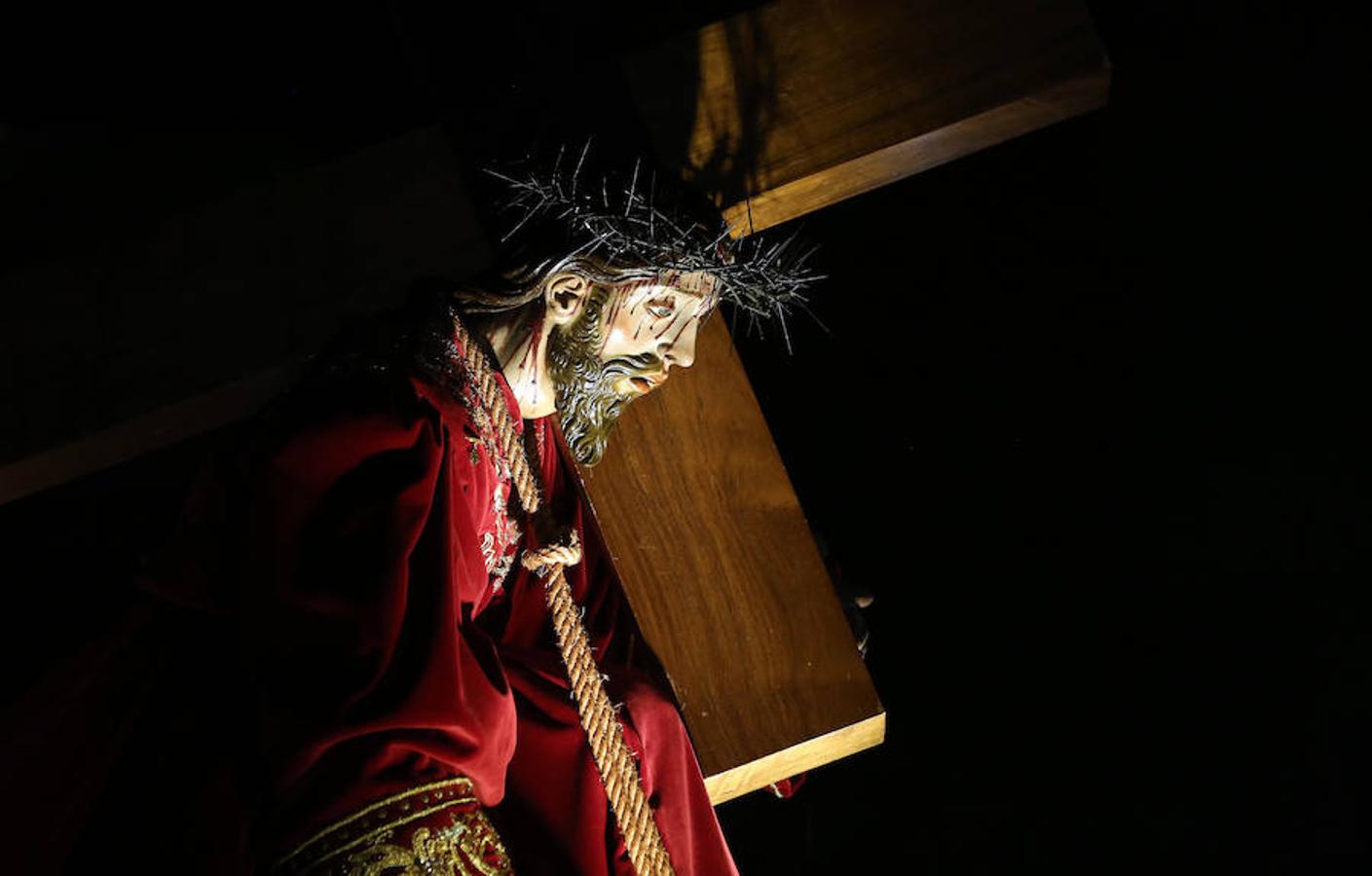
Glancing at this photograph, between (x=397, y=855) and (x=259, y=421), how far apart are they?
475mm

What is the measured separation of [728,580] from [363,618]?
1.95 ft

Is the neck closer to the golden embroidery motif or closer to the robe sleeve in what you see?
the robe sleeve

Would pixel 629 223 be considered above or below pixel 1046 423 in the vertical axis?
above

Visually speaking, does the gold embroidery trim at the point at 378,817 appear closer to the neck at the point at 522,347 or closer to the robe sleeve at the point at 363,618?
the robe sleeve at the point at 363,618

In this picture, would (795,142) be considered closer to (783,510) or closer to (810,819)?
(783,510)

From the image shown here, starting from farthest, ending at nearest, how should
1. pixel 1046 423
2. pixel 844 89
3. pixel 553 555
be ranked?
pixel 1046 423, pixel 844 89, pixel 553 555

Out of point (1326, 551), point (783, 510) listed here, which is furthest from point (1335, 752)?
point (783, 510)

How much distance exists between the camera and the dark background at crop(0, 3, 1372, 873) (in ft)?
5.50

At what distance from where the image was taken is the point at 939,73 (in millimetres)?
1421

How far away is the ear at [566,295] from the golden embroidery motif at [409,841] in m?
0.54

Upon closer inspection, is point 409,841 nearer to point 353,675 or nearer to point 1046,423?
point 353,675

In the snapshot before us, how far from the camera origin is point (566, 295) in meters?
1.33

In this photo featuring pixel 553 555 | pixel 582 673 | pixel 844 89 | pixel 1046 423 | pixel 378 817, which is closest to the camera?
pixel 378 817

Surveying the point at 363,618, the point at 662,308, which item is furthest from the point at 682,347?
the point at 363,618
